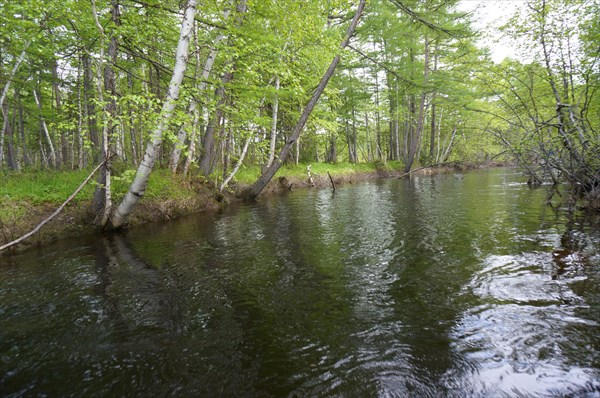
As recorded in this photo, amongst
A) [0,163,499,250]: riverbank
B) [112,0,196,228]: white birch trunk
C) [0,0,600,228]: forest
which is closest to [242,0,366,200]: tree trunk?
[0,0,600,228]: forest

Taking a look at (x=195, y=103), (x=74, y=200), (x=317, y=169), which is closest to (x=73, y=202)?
(x=74, y=200)

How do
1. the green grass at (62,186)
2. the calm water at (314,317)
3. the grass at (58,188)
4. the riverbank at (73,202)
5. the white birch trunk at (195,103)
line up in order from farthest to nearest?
the white birch trunk at (195,103)
the green grass at (62,186)
the grass at (58,188)
the riverbank at (73,202)
the calm water at (314,317)

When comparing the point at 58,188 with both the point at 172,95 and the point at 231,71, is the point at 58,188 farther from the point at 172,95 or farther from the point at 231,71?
the point at 231,71

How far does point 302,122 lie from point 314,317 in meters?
10.3

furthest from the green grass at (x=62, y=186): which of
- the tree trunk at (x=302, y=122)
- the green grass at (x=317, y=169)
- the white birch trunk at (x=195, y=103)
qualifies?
the green grass at (x=317, y=169)

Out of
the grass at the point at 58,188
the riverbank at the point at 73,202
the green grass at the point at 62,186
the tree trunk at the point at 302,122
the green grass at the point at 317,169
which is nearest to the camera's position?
the riverbank at the point at 73,202

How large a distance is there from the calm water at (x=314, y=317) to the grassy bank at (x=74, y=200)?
48.0 inches

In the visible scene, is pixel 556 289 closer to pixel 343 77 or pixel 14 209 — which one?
pixel 14 209

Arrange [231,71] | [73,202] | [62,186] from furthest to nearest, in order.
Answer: [62,186], [73,202], [231,71]

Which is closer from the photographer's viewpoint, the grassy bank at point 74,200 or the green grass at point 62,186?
the grassy bank at point 74,200

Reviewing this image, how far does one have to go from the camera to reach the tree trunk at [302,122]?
1202cm

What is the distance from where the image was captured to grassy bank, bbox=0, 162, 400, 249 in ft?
25.3

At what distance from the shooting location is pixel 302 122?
1288 cm

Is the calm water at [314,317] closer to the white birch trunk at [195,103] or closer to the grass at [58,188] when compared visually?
the grass at [58,188]
